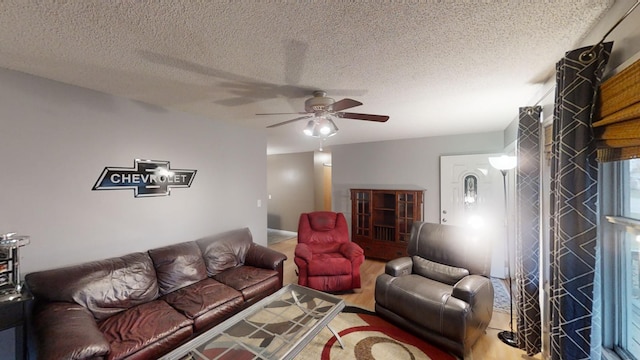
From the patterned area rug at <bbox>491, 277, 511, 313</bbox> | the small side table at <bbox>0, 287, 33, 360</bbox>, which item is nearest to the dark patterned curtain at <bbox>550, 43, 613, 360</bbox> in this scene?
the patterned area rug at <bbox>491, 277, 511, 313</bbox>

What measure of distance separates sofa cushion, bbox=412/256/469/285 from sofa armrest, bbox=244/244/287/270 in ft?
5.27

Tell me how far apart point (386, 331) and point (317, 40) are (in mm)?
2600

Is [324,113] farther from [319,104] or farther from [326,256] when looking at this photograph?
[326,256]

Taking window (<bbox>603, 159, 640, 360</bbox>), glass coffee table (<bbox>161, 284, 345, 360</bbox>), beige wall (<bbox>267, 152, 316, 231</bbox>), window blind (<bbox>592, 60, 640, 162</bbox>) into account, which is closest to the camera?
window blind (<bbox>592, 60, 640, 162</bbox>)

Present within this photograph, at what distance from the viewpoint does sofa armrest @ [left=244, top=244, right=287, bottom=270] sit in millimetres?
3055

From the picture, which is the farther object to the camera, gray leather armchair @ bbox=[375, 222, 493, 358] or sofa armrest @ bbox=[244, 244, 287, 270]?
sofa armrest @ bbox=[244, 244, 287, 270]

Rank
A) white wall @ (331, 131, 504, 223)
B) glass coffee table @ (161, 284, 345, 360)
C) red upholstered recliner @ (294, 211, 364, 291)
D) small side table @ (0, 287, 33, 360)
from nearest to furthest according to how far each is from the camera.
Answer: small side table @ (0, 287, 33, 360) → glass coffee table @ (161, 284, 345, 360) → red upholstered recliner @ (294, 211, 364, 291) → white wall @ (331, 131, 504, 223)

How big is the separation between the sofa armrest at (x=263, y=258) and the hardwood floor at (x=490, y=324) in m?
0.72

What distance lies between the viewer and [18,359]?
1.61 m

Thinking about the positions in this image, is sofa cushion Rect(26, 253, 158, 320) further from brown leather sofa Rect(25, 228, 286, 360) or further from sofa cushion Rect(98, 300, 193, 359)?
sofa cushion Rect(98, 300, 193, 359)

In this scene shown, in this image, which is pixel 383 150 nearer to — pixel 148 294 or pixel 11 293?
pixel 148 294

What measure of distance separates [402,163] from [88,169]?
4.44 meters

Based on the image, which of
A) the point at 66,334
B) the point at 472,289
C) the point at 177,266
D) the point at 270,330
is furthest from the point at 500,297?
the point at 66,334

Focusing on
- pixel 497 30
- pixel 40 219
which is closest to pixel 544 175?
pixel 497 30
